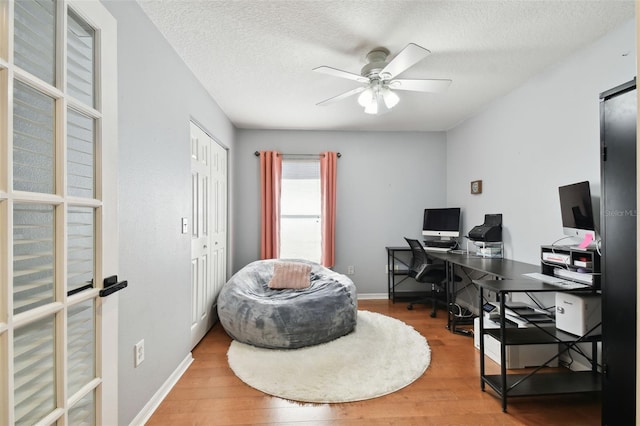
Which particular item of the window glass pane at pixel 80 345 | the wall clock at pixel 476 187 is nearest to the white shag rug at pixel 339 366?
the window glass pane at pixel 80 345

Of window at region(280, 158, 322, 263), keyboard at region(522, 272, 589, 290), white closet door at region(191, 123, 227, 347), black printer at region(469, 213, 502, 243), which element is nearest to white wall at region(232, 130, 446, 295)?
window at region(280, 158, 322, 263)


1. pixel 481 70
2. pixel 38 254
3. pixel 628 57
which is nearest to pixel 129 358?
pixel 38 254

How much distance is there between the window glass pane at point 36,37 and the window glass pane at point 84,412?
3.72ft

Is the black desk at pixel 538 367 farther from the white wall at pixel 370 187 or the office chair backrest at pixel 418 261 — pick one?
the white wall at pixel 370 187

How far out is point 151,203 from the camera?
1.79 metres

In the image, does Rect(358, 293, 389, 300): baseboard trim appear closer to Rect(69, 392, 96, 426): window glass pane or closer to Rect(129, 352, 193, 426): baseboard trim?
Rect(129, 352, 193, 426): baseboard trim

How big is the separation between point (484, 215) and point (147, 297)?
351 cm

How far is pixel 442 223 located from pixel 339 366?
2601mm

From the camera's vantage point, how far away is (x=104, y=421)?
1.13 metres

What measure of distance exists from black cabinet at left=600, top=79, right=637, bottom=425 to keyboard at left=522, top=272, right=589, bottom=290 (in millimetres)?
294

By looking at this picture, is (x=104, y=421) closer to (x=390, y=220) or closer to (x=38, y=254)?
(x=38, y=254)

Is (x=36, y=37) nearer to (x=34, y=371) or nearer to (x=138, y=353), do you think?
(x=34, y=371)

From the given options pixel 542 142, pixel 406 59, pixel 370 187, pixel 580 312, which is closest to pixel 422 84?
pixel 406 59

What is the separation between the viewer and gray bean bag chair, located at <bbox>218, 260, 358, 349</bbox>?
2.47m
